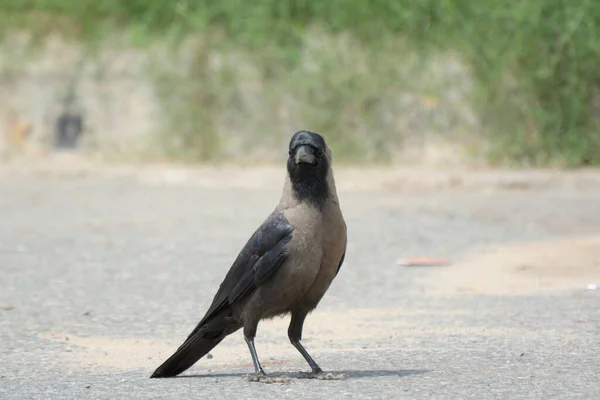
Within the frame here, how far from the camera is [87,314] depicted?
23.3 ft

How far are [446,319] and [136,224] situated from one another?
5.17 m

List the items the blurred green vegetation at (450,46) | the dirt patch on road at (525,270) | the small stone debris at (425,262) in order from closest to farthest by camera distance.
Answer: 1. the dirt patch on road at (525,270)
2. the small stone debris at (425,262)
3. the blurred green vegetation at (450,46)

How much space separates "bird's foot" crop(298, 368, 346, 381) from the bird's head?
2.30ft

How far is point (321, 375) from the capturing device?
520 centimetres

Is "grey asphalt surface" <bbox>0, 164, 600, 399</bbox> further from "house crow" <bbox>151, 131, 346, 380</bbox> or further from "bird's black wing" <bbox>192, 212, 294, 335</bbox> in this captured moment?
"bird's black wing" <bbox>192, 212, 294, 335</bbox>

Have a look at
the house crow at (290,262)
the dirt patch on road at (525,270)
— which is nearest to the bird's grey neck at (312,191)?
the house crow at (290,262)

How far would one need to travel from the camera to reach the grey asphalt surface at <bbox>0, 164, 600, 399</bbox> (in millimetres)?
5109

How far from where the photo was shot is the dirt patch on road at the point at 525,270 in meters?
7.94

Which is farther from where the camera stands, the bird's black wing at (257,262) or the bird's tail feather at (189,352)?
the bird's tail feather at (189,352)

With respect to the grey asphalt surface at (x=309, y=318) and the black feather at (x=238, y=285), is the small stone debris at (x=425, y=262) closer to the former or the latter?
the grey asphalt surface at (x=309, y=318)

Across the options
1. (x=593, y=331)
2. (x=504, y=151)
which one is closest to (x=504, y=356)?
(x=593, y=331)

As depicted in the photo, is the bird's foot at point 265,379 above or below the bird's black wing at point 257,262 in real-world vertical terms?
below

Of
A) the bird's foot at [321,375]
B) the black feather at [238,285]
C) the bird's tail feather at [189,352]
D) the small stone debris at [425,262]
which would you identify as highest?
the black feather at [238,285]

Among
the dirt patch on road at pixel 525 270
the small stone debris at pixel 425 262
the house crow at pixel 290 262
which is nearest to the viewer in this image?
the house crow at pixel 290 262
